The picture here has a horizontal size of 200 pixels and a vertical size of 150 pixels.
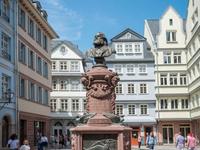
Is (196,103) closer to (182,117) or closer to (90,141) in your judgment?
(182,117)

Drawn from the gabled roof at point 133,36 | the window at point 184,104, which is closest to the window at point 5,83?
the gabled roof at point 133,36

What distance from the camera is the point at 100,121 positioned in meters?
17.7

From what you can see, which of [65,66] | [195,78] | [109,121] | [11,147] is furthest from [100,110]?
[65,66]

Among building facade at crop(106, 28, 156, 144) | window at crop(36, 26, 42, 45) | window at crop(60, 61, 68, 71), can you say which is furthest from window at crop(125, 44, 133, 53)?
window at crop(36, 26, 42, 45)

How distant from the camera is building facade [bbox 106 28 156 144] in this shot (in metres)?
60.8

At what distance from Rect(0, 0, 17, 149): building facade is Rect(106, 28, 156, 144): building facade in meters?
27.3

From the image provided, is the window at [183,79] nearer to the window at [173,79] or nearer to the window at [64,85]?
the window at [173,79]

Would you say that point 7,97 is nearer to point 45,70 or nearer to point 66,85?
point 45,70

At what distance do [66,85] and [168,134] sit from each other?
16174mm

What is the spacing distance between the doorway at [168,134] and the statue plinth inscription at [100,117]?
40590 mm

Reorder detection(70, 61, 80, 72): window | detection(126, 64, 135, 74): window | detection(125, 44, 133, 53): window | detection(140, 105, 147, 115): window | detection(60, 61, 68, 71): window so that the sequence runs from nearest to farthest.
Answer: detection(140, 105, 147, 115): window → detection(126, 64, 135, 74): window → detection(125, 44, 133, 53): window → detection(60, 61, 68, 71): window → detection(70, 61, 80, 72): window

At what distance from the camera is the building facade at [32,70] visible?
37.6 m

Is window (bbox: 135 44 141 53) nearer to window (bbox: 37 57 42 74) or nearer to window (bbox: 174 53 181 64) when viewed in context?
window (bbox: 174 53 181 64)

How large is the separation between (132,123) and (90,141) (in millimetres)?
43664
